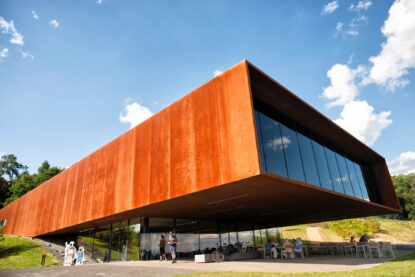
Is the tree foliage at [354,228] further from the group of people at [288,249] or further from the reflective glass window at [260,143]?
the reflective glass window at [260,143]

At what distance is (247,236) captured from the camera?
2192cm

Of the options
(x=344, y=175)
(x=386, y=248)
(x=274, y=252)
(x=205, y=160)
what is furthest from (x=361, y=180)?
(x=205, y=160)

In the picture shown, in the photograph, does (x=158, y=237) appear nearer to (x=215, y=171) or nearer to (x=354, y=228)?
(x=215, y=171)

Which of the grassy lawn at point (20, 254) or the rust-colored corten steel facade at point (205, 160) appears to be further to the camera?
the grassy lawn at point (20, 254)

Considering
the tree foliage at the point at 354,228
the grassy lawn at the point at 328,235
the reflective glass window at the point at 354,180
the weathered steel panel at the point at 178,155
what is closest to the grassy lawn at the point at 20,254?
the weathered steel panel at the point at 178,155

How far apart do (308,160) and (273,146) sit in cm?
346

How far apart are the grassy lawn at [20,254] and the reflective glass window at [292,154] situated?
59.0 ft

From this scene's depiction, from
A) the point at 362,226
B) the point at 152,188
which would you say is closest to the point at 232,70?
the point at 152,188

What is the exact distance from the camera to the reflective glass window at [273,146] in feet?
37.6

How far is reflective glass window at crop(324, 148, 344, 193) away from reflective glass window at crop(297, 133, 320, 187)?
2.32 metres

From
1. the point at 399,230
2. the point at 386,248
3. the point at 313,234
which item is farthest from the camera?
the point at 313,234

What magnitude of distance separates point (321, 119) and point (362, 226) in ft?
106

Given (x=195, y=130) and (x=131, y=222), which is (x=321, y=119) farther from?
(x=131, y=222)

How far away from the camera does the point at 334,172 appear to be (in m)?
17.0
